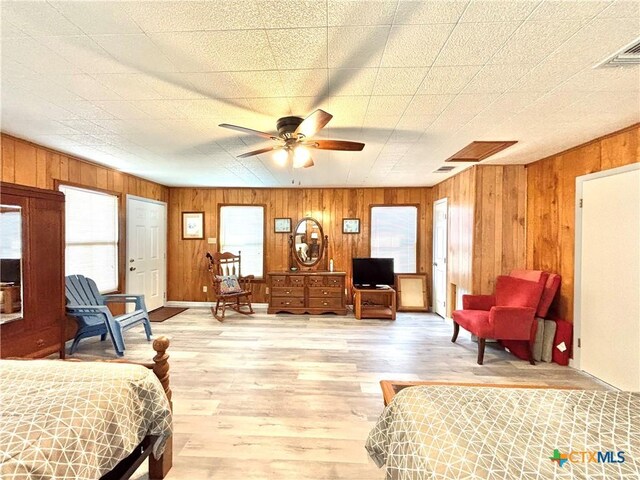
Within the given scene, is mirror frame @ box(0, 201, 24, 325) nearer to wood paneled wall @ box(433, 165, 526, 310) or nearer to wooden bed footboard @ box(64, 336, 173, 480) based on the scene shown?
wooden bed footboard @ box(64, 336, 173, 480)

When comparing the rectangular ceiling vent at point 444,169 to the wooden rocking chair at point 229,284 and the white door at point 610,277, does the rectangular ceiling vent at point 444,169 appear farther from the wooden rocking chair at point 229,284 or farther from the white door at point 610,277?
the wooden rocking chair at point 229,284

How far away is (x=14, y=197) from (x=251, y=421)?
2.85 metres

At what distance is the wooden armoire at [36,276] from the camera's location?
2.43 metres

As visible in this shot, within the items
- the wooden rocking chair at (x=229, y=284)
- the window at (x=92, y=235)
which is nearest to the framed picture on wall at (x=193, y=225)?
the wooden rocking chair at (x=229, y=284)

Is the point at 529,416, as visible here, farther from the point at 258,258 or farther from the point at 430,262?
the point at 258,258

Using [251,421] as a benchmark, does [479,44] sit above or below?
above

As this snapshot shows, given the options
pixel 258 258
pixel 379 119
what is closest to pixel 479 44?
pixel 379 119

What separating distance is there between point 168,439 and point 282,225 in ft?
13.6

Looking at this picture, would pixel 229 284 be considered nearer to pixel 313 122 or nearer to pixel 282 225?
pixel 282 225

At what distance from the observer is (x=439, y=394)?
121 centimetres

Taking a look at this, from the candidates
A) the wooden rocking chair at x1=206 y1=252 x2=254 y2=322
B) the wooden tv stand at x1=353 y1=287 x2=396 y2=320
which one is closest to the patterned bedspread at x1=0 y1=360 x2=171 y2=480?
the wooden rocking chair at x1=206 y1=252 x2=254 y2=322

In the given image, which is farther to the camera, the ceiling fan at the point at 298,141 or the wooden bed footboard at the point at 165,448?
the ceiling fan at the point at 298,141

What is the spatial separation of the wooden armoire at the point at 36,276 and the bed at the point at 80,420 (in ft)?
5.28

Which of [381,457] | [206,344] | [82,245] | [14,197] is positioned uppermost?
[14,197]
